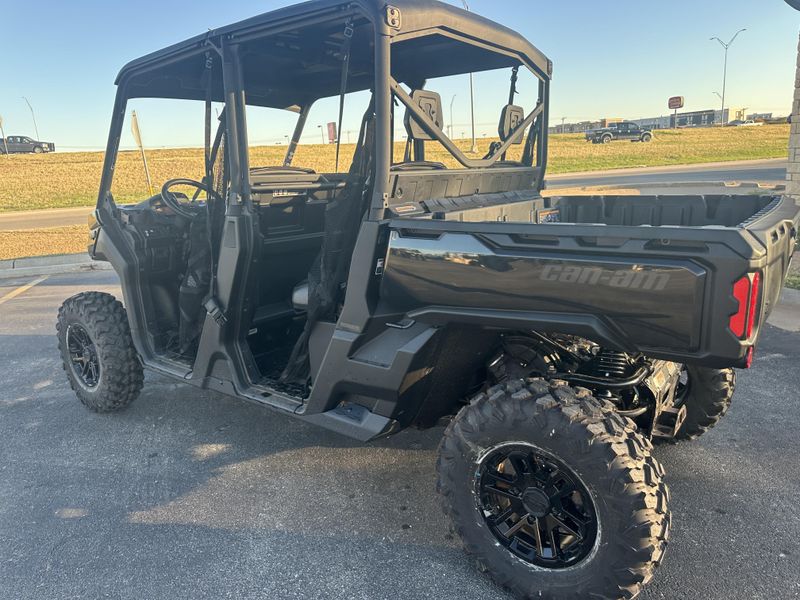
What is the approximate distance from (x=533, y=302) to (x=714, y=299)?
2.00ft

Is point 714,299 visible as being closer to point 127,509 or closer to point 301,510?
point 301,510

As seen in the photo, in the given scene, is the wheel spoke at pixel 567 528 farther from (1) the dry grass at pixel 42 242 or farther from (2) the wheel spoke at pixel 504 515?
(1) the dry grass at pixel 42 242

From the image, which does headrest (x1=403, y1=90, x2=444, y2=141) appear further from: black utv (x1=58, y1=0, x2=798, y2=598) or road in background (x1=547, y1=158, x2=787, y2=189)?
road in background (x1=547, y1=158, x2=787, y2=189)

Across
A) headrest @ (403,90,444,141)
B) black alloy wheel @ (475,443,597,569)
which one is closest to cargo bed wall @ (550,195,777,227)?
headrest @ (403,90,444,141)

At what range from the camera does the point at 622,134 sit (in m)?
44.7

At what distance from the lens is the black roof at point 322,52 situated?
2.71 m

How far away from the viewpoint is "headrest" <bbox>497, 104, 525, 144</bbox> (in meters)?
3.57

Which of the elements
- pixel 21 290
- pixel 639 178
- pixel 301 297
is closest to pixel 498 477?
pixel 301 297

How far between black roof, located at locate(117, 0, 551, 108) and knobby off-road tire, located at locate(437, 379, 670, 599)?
168 centimetres

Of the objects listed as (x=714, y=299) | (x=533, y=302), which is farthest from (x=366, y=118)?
(x=714, y=299)

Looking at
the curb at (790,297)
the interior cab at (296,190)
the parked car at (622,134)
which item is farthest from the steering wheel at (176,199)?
the parked car at (622,134)

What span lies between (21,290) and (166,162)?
27.1m

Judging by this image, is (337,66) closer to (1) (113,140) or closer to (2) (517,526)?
(1) (113,140)

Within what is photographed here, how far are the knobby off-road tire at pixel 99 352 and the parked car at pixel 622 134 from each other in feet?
147
